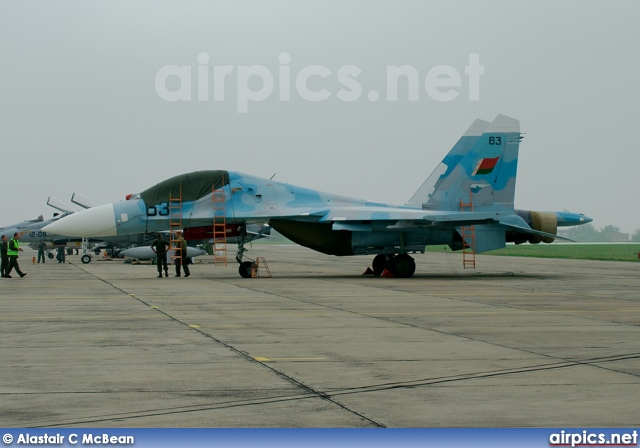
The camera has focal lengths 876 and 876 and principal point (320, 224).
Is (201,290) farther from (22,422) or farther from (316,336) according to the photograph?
(22,422)

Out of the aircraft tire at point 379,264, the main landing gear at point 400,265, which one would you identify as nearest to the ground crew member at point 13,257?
the aircraft tire at point 379,264

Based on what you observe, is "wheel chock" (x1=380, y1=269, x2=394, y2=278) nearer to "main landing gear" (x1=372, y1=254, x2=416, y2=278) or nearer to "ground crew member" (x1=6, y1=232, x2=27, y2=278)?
"main landing gear" (x1=372, y1=254, x2=416, y2=278)

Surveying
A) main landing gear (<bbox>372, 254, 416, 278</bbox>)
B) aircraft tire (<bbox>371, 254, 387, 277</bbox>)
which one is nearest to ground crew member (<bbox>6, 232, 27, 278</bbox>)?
aircraft tire (<bbox>371, 254, 387, 277</bbox>)

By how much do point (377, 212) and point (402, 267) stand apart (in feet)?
6.97

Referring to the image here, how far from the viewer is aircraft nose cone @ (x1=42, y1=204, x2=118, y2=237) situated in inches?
991

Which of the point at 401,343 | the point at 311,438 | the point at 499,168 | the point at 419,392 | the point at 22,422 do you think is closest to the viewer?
the point at 311,438

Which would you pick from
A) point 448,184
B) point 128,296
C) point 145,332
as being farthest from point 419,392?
point 448,184

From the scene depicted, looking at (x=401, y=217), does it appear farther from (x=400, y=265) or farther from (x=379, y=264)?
(x=379, y=264)

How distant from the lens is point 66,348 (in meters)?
10.6

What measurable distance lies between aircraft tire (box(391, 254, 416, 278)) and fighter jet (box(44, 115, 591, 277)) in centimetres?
3

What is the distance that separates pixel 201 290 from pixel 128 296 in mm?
2340

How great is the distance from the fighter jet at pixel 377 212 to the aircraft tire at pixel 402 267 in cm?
3

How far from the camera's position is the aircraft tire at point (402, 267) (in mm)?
26828

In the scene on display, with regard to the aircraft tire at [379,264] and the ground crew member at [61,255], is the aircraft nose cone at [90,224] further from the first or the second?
the ground crew member at [61,255]
